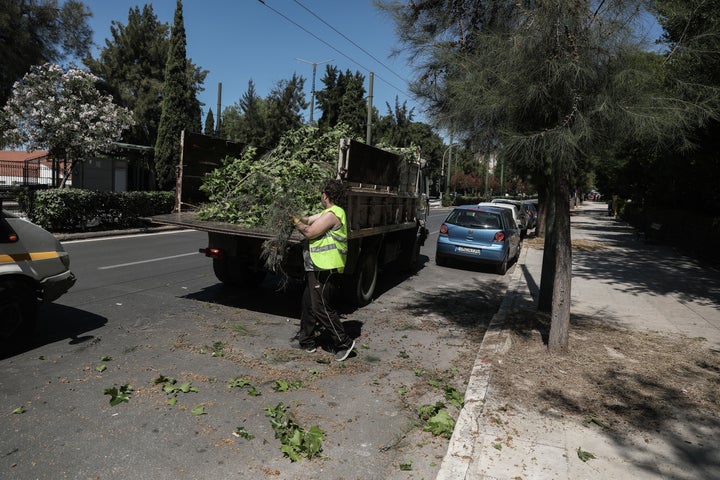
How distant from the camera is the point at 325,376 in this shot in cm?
477

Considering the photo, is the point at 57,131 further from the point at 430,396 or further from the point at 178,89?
the point at 430,396

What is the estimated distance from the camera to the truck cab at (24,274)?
4.68 metres

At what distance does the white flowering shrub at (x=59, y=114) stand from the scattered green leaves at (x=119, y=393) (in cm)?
1525

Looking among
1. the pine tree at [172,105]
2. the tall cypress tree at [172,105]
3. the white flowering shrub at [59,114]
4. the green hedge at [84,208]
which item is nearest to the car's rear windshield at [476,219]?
the green hedge at [84,208]

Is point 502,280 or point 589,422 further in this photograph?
point 502,280

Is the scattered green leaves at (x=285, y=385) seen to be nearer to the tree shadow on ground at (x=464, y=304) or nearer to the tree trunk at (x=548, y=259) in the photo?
the tree shadow on ground at (x=464, y=304)

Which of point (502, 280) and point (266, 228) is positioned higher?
point (266, 228)

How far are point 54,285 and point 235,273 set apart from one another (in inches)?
126

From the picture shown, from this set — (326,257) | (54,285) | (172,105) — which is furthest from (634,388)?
(172,105)

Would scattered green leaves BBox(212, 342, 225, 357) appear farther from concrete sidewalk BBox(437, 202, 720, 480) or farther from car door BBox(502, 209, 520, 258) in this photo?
car door BBox(502, 209, 520, 258)

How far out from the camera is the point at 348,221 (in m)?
6.35

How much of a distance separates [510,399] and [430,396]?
0.67 meters

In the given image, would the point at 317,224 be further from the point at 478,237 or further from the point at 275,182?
the point at 478,237

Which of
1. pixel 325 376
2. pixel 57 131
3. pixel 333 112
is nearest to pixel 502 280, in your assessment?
pixel 325 376
